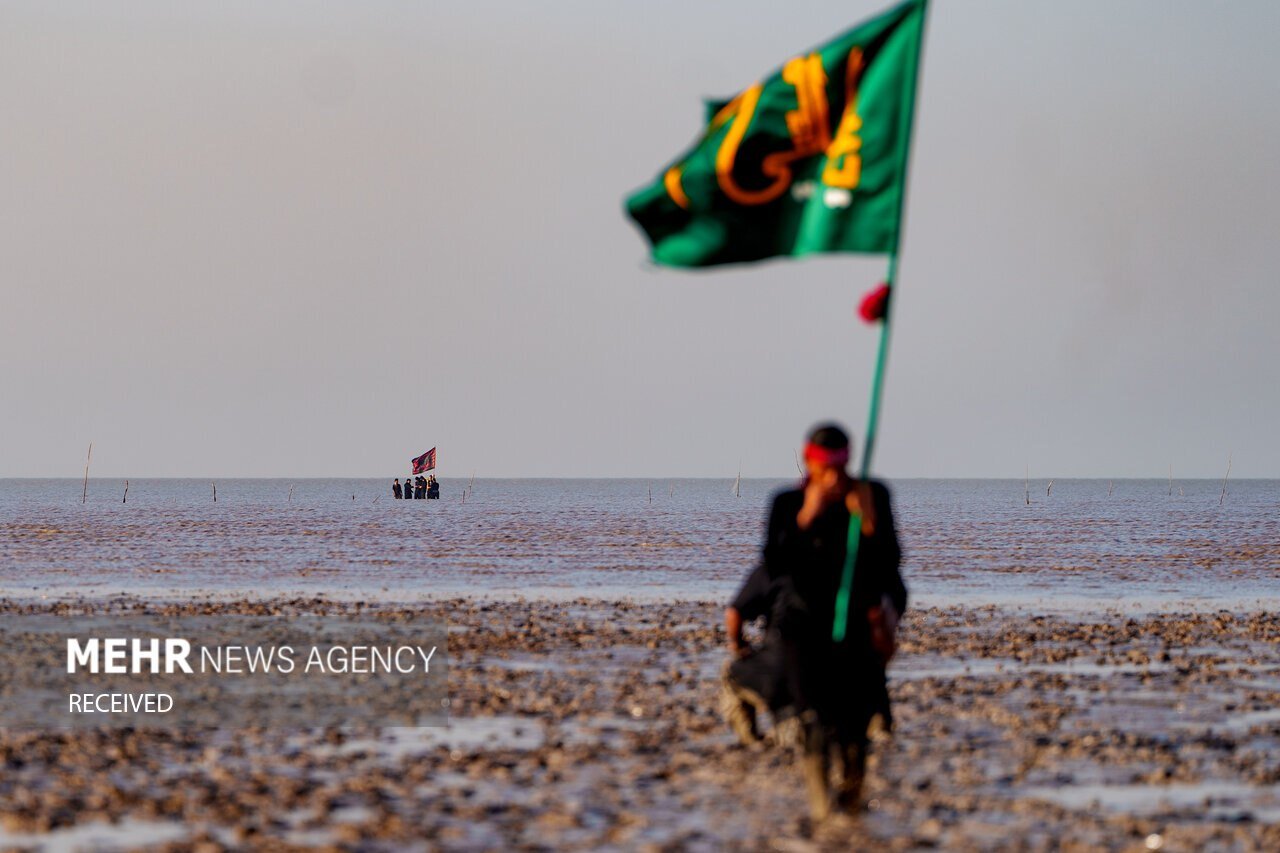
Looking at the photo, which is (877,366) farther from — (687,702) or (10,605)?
(10,605)

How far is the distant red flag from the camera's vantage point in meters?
153

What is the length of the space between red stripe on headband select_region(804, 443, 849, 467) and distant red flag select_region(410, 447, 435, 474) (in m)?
145

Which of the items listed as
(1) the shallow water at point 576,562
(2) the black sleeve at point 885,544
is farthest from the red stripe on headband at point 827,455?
(1) the shallow water at point 576,562

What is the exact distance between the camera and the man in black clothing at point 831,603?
9422 mm

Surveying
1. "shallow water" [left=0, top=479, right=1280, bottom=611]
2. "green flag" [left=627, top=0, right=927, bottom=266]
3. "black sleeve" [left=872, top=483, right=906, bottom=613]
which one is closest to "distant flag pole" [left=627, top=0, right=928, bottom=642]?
"green flag" [left=627, top=0, right=927, bottom=266]

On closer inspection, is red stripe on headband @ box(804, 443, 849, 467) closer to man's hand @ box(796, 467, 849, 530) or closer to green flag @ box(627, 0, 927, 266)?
man's hand @ box(796, 467, 849, 530)

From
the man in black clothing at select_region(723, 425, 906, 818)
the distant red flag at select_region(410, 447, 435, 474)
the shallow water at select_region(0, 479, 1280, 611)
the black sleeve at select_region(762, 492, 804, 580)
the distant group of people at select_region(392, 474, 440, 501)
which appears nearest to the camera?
the man in black clothing at select_region(723, 425, 906, 818)

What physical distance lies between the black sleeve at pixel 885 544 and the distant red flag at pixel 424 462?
145m

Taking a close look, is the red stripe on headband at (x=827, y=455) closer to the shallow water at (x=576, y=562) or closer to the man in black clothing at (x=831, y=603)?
the man in black clothing at (x=831, y=603)

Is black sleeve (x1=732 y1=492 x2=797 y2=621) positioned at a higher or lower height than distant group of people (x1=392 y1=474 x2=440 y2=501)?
higher

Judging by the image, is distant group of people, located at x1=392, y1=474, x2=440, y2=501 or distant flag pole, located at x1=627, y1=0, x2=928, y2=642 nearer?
distant flag pole, located at x1=627, y1=0, x2=928, y2=642

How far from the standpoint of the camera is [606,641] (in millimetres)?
22109

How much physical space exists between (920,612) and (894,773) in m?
17.2

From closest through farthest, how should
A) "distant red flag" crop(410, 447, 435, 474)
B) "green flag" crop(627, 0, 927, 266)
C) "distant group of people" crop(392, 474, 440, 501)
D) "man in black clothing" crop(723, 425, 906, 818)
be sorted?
"man in black clothing" crop(723, 425, 906, 818) → "green flag" crop(627, 0, 927, 266) → "distant red flag" crop(410, 447, 435, 474) → "distant group of people" crop(392, 474, 440, 501)
